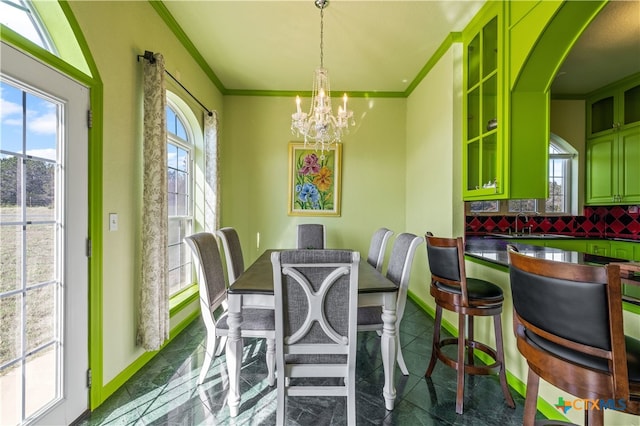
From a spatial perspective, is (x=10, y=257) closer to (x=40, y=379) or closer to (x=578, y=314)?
(x=40, y=379)

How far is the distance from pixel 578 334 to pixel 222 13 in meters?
3.17

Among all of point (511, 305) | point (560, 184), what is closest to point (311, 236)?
point (511, 305)

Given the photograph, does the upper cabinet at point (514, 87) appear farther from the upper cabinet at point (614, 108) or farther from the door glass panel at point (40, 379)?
the door glass panel at point (40, 379)

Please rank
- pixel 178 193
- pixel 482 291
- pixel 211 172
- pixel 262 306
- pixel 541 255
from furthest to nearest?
pixel 211 172, pixel 178 193, pixel 541 255, pixel 482 291, pixel 262 306

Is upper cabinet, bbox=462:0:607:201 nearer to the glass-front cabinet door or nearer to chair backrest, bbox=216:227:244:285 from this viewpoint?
the glass-front cabinet door

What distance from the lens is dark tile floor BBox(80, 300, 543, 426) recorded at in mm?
1601

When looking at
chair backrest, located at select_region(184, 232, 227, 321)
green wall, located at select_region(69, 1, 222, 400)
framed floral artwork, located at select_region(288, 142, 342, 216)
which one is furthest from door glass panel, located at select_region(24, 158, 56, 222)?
framed floral artwork, located at select_region(288, 142, 342, 216)

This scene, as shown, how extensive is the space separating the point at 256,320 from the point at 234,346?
193 mm

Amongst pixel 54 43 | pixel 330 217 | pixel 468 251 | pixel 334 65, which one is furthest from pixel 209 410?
pixel 334 65

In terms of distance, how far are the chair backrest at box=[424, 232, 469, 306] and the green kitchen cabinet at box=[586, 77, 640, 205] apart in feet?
9.81

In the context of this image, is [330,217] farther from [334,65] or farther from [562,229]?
[562,229]

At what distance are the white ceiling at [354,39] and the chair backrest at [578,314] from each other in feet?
7.73

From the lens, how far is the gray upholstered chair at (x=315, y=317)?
1350 mm

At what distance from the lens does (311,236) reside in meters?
3.51
